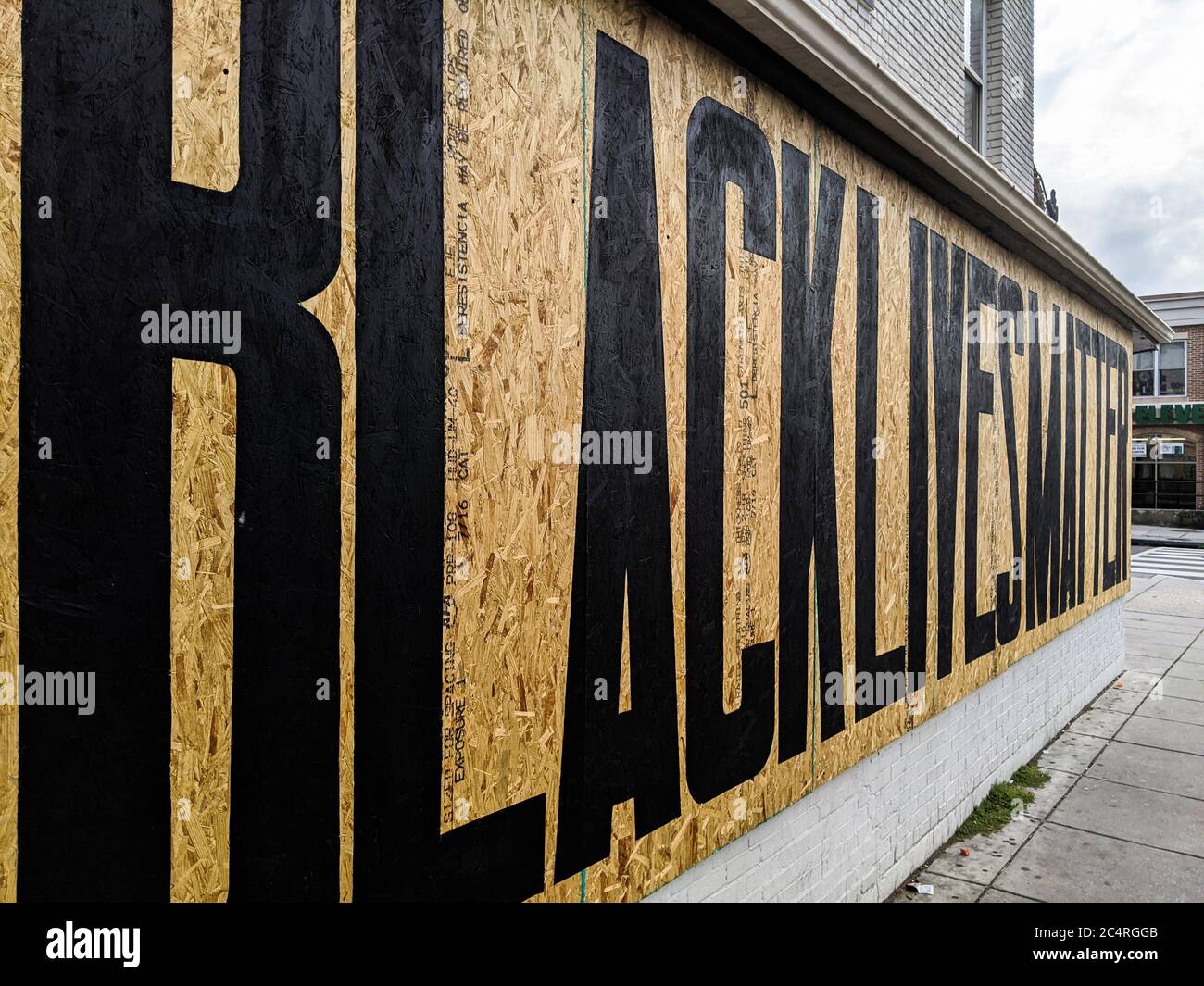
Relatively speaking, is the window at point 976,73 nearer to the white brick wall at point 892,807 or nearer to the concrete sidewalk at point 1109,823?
the white brick wall at point 892,807

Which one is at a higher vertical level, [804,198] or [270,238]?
[804,198]

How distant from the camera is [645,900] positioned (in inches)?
115

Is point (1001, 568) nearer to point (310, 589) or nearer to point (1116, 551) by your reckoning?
point (1116, 551)

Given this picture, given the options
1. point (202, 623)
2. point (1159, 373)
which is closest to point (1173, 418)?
point (1159, 373)

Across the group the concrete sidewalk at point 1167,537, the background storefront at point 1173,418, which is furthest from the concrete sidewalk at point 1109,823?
the background storefront at point 1173,418

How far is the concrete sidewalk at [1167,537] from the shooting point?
24703 mm

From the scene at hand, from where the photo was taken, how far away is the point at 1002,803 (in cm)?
588

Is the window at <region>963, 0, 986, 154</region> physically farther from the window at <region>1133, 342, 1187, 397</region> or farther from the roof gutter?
the window at <region>1133, 342, 1187, 397</region>

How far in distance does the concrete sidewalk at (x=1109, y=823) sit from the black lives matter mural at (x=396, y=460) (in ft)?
5.03

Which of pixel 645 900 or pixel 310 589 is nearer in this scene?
pixel 310 589

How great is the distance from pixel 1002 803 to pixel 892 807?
1.84m

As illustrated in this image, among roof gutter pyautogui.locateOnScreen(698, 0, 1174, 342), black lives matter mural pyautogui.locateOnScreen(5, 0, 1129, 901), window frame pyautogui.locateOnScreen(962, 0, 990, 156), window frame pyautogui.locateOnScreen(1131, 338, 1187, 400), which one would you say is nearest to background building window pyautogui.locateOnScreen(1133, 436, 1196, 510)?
window frame pyautogui.locateOnScreen(1131, 338, 1187, 400)

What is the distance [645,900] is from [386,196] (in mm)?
2571
